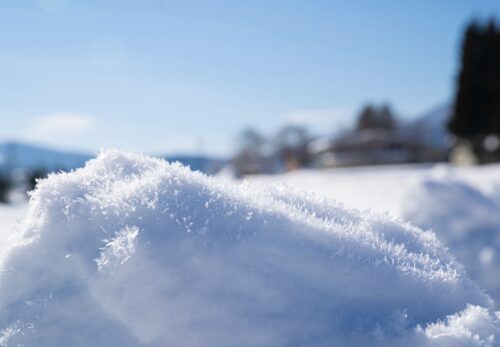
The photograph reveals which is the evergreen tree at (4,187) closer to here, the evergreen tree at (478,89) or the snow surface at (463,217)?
the snow surface at (463,217)

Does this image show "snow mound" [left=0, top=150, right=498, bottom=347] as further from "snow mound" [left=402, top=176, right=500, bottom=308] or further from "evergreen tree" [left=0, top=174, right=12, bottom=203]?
"evergreen tree" [left=0, top=174, right=12, bottom=203]

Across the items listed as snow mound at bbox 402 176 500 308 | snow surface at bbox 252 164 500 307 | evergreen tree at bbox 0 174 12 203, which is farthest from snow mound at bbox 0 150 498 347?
evergreen tree at bbox 0 174 12 203

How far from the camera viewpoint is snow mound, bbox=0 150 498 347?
0.93 m

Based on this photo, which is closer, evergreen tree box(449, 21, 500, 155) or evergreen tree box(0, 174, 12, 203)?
evergreen tree box(0, 174, 12, 203)

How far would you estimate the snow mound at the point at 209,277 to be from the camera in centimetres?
93

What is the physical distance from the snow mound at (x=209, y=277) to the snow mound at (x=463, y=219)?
2756 millimetres

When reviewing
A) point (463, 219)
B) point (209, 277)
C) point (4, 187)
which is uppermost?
point (209, 277)

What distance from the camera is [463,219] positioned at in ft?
12.9

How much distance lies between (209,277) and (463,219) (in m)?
3.54

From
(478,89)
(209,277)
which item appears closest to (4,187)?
(209,277)

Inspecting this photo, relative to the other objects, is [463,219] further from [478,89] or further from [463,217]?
[478,89]

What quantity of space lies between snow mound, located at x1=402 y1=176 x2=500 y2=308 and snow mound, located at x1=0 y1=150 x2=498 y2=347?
2756 millimetres

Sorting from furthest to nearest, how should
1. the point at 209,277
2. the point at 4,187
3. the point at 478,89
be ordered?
the point at 478,89 → the point at 4,187 → the point at 209,277

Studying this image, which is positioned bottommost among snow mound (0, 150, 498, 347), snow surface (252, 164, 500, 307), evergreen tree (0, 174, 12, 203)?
evergreen tree (0, 174, 12, 203)
